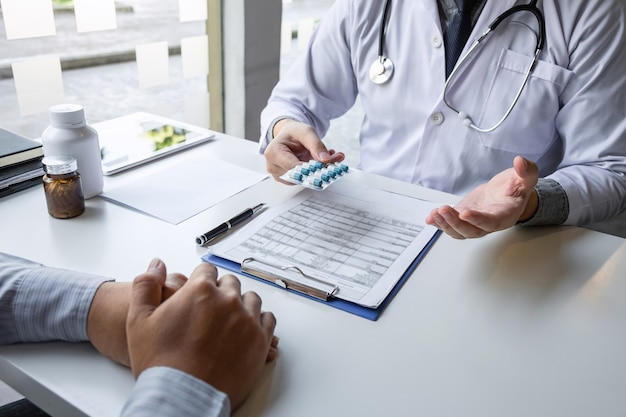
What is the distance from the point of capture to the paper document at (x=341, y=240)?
687 millimetres

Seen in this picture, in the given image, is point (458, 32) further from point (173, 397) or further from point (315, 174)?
point (173, 397)

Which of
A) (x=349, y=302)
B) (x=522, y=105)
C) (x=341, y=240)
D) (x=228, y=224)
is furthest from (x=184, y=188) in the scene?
(x=522, y=105)

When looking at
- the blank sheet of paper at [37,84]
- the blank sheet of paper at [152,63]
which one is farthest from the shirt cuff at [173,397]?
the blank sheet of paper at [152,63]

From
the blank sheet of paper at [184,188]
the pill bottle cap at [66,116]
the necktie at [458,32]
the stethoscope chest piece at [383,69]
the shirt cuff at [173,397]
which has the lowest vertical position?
the blank sheet of paper at [184,188]

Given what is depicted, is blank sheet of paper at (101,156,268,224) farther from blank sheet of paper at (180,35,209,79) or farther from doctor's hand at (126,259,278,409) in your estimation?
blank sheet of paper at (180,35,209,79)

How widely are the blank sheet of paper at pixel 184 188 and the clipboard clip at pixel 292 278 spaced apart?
201 mm

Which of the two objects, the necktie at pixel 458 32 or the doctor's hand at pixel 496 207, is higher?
the necktie at pixel 458 32

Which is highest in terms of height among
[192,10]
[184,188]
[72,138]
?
[192,10]

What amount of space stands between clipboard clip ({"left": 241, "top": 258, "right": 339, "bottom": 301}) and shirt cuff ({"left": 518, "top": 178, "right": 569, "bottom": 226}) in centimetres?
38

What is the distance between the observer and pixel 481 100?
41.6 inches

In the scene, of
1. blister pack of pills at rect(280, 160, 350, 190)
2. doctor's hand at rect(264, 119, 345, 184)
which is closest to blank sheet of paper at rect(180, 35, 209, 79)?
doctor's hand at rect(264, 119, 345, 184)

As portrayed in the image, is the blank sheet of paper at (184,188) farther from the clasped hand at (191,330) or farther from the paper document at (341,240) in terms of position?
the clasped hand at (191,330)

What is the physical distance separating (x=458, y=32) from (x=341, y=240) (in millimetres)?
564

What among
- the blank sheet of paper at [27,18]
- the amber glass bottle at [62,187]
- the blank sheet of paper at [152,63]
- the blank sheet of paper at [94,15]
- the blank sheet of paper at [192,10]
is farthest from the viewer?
the blank sheet of paper at [192,10]
